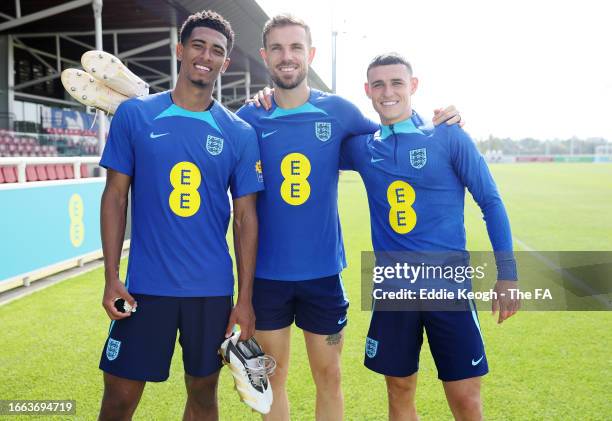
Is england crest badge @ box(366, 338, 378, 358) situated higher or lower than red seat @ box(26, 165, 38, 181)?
lower

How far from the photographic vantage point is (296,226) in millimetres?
2893

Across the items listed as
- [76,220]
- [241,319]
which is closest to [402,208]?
[241,319]

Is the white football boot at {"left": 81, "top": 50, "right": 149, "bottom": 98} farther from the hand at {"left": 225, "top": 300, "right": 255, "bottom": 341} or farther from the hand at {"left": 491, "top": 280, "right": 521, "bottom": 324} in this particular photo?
the hand at {"left": 491, "top": 280, "right": 521, "bottom": 324}

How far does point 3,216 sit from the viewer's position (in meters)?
5.71

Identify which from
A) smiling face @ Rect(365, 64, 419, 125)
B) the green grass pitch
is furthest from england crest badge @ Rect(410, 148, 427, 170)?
the green grass pitch

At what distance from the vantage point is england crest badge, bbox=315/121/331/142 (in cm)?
296

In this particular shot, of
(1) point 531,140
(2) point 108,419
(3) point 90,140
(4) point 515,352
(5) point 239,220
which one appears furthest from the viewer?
(1) point 531,140

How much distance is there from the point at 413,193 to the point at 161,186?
4.10 feet

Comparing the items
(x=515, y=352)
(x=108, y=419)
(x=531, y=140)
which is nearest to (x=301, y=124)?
(x=108, y=419)

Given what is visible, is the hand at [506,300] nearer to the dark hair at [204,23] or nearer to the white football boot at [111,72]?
the dark hair at [204,23]

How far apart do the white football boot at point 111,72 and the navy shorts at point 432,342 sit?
5.70ft

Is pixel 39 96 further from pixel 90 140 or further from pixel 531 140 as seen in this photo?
pixel 531 140

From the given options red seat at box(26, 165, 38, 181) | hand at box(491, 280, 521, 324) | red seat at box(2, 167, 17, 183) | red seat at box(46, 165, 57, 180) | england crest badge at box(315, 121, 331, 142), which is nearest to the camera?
hand at box(491, 280, 521, 324)

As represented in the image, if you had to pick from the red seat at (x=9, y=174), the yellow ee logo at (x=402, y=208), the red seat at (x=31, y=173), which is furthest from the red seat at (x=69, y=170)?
the yellow ee logo at (x=402, y=208)
